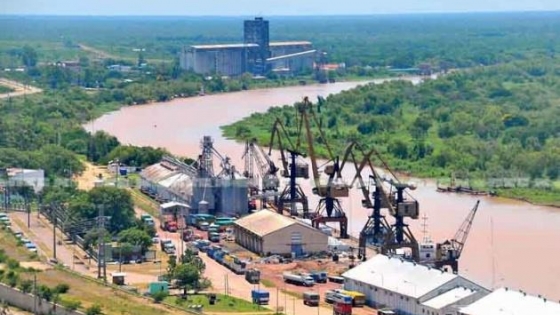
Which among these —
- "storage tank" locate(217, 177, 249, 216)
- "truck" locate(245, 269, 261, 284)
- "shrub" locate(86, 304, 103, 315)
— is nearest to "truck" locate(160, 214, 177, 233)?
"storage tank" locate(217, 177, 249, 216)

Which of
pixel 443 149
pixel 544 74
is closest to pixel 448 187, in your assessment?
pixel 443 149

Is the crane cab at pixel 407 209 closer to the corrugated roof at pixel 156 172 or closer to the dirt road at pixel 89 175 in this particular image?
the corrugated roof at pixel 156 172

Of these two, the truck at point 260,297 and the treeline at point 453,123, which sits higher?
the truck at point 260,297

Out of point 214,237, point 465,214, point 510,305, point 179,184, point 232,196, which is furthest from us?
point 179,184

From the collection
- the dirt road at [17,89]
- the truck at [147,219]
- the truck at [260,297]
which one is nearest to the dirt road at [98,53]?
the dirt road at [17,89]

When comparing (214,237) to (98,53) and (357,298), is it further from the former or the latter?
(98,53)

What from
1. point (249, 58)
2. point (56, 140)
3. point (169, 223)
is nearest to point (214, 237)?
point (169, 223)
